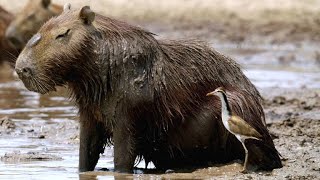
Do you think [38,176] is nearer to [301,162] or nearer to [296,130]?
[301,162]

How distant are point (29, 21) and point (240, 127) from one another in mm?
10116

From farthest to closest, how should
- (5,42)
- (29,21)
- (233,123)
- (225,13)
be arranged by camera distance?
(225,13), (5,42), (29,21), (233,123)

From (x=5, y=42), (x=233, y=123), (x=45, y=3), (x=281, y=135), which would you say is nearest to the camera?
(x=233, y=123)

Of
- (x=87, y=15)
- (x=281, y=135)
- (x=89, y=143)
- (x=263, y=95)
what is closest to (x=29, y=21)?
(x=263, y=95)

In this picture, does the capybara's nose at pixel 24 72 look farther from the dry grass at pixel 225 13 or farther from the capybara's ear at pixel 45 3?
the dry grass at pixel 225 13

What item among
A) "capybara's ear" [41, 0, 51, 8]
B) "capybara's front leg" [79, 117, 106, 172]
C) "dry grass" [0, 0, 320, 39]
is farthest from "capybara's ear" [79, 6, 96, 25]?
"dry grass" [0, 0, 320, 39]

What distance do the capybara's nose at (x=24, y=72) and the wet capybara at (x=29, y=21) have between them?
30.5 ft

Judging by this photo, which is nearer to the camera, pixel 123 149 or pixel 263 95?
pixel 123 149

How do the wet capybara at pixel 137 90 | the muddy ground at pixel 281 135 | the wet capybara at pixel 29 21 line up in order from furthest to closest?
the wet capybara at pixel 29 21 → the muddy ground at pixel 281 135 → the wet capybara at pixel 137 90

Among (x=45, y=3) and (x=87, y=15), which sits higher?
(x=45, y=3)

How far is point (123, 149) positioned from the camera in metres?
8.11

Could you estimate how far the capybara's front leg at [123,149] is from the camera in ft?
26.5

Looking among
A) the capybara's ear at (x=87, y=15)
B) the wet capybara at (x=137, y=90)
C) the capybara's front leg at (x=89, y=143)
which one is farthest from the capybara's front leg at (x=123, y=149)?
the capybara's ear at (x=87, y=15)

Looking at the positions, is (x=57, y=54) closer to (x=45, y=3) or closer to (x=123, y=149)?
(x=123, y=149)
